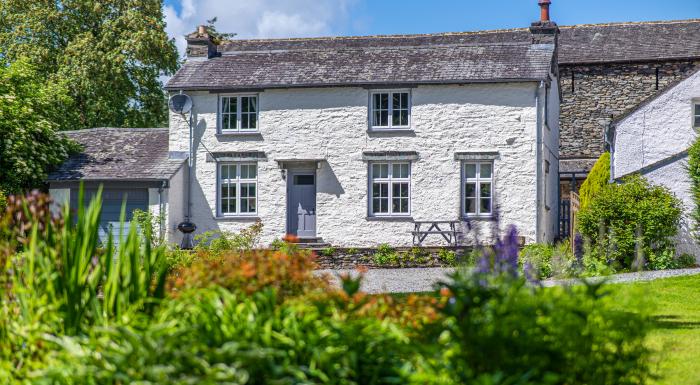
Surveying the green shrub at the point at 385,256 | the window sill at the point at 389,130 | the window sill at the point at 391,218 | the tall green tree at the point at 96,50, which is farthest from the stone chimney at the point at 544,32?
the tall green tree at the point at 96,50

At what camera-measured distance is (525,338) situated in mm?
5555

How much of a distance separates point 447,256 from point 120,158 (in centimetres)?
990

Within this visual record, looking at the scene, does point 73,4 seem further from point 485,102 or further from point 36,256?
point 36,256

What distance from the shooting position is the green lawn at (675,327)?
845cm

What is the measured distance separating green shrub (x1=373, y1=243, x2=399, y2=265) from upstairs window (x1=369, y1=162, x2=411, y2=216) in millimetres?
2150

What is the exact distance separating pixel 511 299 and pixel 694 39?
34.4 meters

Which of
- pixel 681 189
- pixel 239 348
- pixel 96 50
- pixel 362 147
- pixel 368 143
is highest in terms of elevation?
pixel 96 50

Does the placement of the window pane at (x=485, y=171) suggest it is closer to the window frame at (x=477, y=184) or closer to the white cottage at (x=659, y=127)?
the window frame at (x=477, y=184)

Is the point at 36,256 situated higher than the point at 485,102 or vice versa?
the point at 485,102

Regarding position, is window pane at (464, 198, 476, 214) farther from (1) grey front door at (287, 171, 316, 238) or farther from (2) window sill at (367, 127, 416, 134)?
(1) grey front door at (287, 171, 316, 238)

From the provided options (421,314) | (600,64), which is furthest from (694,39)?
(421,314)

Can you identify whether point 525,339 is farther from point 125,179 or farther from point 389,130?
point 125,179

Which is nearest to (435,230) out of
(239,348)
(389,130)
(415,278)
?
(389,130)

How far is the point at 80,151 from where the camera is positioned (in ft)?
92.8
